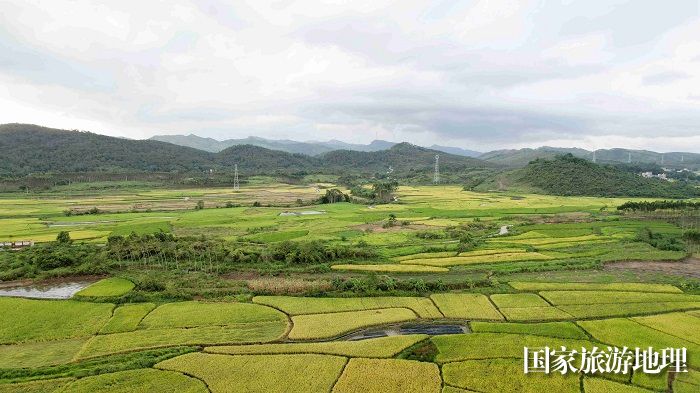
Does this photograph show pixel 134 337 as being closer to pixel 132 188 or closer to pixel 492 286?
pixel 492 286

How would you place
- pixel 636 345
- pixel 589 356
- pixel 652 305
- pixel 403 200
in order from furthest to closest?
pixel 403 200 < pixel 652 305 < pixel 636 345 < pixel 589 356

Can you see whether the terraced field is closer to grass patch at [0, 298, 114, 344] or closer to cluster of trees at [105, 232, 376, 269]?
grass patch at [0, 298, 114, 344]

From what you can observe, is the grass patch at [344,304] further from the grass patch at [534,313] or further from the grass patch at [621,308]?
the grass patch at [621,308]

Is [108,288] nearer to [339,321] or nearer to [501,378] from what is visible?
[339,321]

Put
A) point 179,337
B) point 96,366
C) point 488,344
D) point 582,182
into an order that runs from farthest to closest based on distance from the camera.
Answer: point 582,182, point 179,337, point 488,344, point 96,366

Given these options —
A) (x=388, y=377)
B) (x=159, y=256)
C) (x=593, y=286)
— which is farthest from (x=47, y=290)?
(x=593, y=286)

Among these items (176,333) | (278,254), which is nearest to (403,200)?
(278,254)
